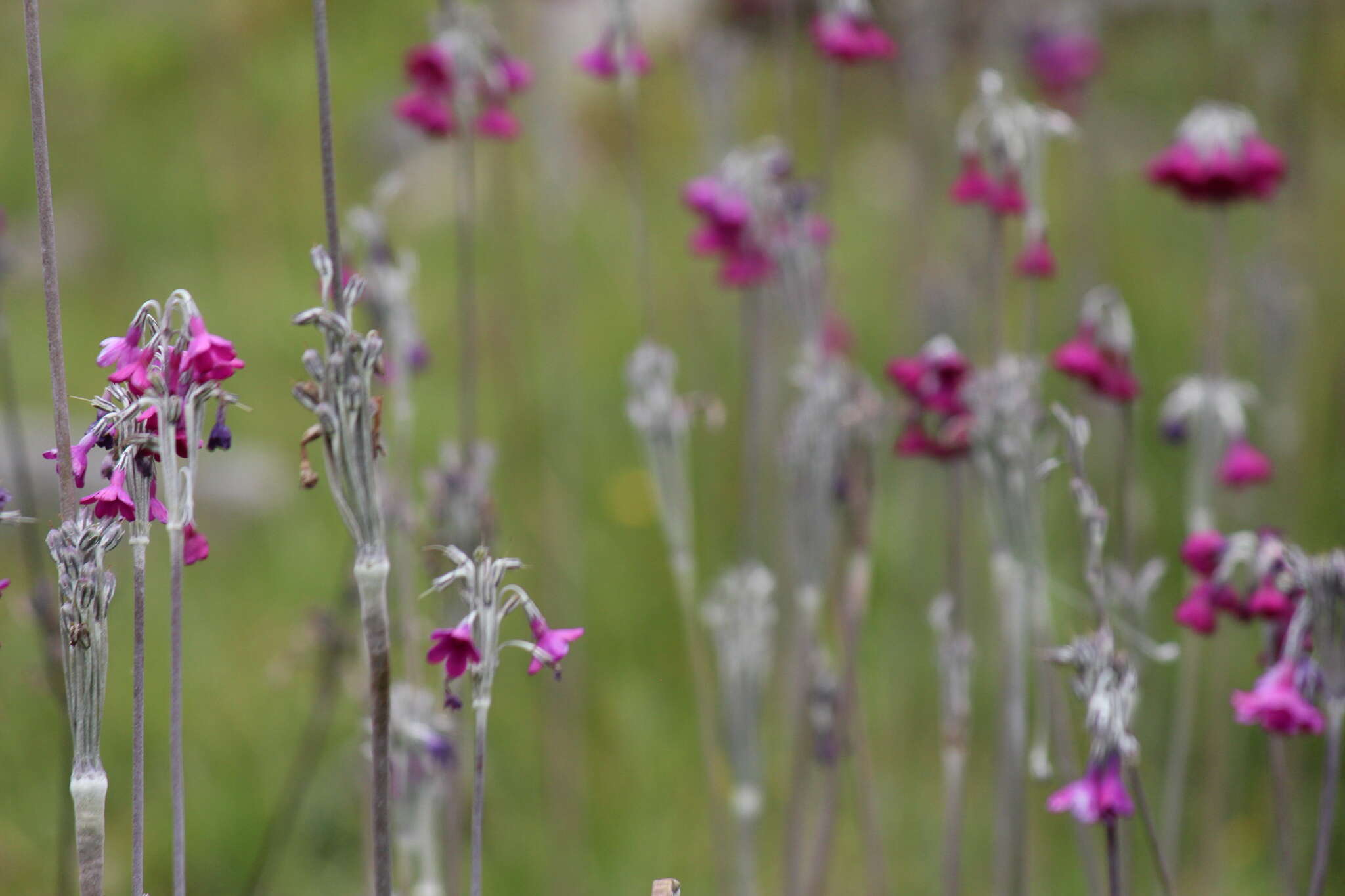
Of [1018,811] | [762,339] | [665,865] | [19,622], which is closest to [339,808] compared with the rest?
[665,865]

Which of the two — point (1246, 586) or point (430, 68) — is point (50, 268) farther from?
point (1246, 586)

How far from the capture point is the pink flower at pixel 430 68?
1672mm

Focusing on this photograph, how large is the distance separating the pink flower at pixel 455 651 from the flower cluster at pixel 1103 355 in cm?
89

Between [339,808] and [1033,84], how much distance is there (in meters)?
3.13

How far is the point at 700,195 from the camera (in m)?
1.77

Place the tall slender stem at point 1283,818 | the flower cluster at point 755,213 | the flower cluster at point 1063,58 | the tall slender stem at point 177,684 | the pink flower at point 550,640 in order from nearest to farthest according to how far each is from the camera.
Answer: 1. the tall slender stem at point 177,684
2. the pink flower at point 550,640
3. the tall slender stem at point 1283,818
4. the flower cluster at point 755,213
5. the flower cluster at point 1063,58

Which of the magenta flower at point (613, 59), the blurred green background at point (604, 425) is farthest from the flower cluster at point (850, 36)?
the magenta flower at point (613, 59)

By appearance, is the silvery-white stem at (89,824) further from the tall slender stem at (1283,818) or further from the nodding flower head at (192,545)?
the tall slender stem at (1283,818)

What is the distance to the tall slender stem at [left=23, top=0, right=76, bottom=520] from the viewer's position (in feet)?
2.74

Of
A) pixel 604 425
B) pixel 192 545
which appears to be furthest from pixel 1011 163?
pixel 604 425

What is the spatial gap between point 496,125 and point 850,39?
1.69ft

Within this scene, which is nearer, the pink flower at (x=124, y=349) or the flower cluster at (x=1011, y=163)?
the pink flower at (x=124, y=349)

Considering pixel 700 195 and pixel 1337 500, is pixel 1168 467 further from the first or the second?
pixel 700 195

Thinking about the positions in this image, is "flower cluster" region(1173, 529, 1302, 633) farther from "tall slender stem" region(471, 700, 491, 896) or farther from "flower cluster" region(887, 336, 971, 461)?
"tall slender stem" region(471, 700, 491, 896)
